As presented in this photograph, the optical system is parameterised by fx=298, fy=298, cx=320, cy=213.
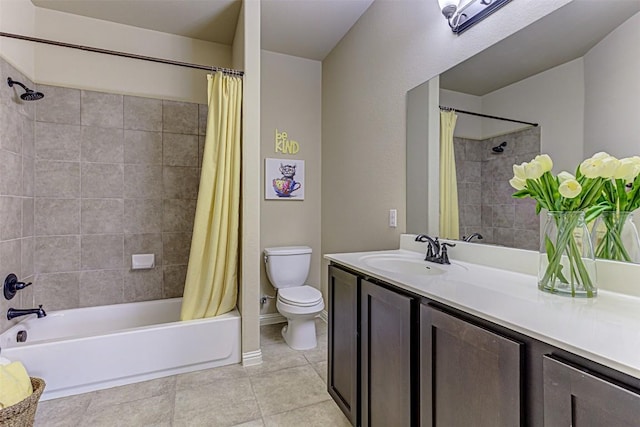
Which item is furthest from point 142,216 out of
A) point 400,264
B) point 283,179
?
point 400,264

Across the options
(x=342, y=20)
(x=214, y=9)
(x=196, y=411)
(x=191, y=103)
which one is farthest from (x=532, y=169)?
(x=191, y=103)

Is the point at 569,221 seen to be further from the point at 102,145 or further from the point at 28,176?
the point at 28,176

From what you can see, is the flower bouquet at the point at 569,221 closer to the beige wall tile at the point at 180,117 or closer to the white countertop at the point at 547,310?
the white countertop at the point at 547,310

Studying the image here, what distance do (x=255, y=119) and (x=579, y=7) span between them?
1.79 meters

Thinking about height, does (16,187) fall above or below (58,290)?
above

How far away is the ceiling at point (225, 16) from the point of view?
226 centimetres

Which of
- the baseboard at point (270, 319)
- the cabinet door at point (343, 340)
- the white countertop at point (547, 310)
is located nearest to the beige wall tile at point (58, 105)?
the baseboard at point (270, 319)

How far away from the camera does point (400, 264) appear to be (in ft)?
5.38

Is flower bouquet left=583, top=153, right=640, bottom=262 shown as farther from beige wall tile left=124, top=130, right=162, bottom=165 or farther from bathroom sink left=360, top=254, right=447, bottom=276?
beige wall tile left=124, top=130, right=162, bottom=165

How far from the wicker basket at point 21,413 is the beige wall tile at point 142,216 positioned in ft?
4.42

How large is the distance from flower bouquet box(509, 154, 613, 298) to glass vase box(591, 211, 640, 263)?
0.07 metres

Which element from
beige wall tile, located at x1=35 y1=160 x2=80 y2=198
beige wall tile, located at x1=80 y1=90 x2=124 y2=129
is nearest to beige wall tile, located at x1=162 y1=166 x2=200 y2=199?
beige wall tile, located at x1=80 y1=90 x2=124 y2=129

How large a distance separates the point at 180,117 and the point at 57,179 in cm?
106

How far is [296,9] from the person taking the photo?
232 cm
